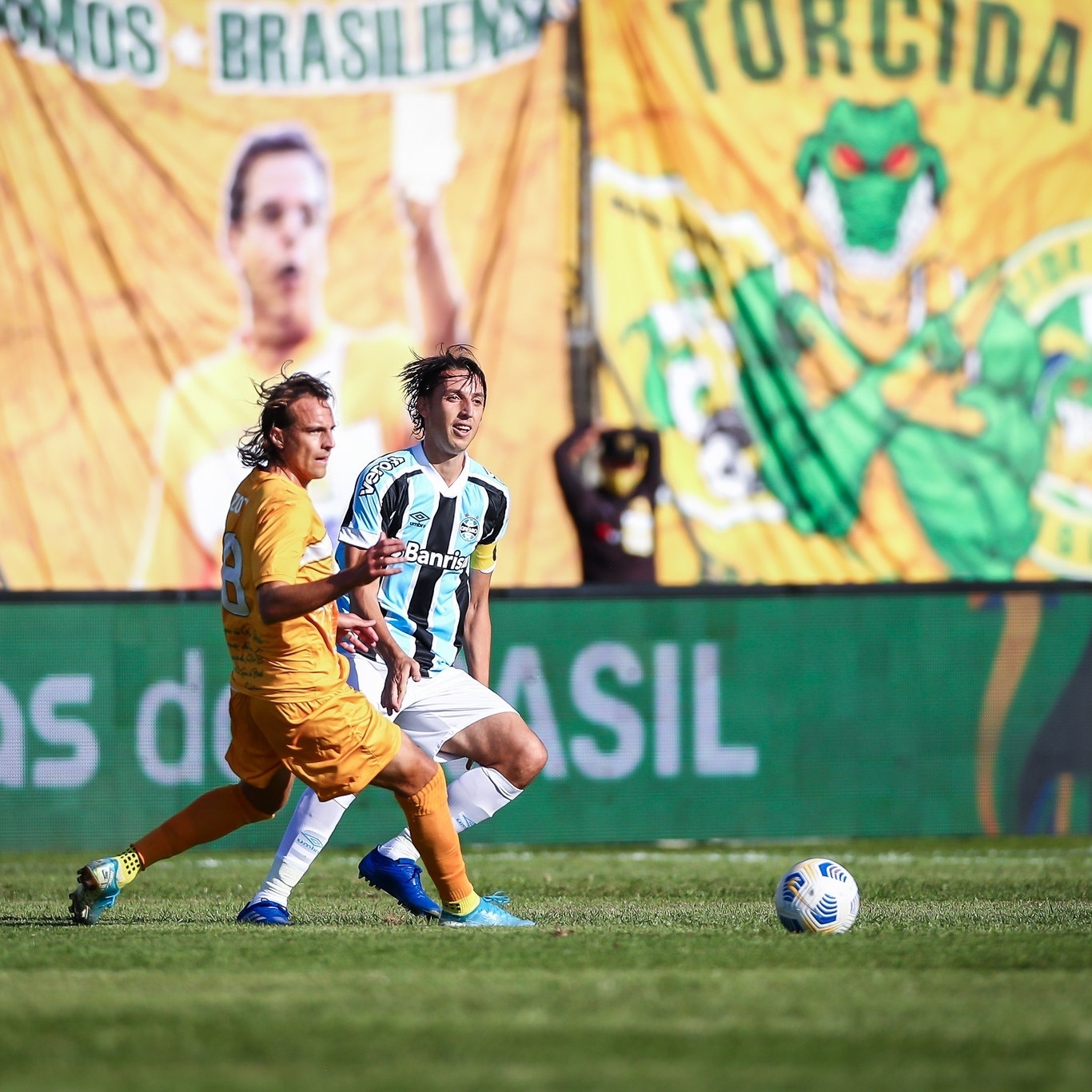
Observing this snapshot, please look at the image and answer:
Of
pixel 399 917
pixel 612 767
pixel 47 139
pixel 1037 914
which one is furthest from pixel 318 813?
pixel 47 139

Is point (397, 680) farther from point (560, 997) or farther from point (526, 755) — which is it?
point (560, 997)

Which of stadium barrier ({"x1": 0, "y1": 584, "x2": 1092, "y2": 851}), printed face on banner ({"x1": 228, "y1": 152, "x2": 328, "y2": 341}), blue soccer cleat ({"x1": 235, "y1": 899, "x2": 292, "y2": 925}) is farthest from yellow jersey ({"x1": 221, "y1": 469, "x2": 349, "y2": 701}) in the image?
printed face on banner ({"x1": 228, "y1": 152, "x2": 328, "y2": 341})

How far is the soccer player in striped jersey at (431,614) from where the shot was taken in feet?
22.0

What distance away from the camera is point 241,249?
15.2 metres

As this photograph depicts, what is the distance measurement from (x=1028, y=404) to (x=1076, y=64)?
9.96 feet

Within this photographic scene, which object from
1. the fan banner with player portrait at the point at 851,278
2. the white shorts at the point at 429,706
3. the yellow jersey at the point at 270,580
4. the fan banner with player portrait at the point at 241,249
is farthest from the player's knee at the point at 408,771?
the fan banner with player portrait at the point at 851,278

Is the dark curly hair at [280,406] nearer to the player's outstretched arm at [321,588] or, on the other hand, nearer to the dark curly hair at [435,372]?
the player's outstretched arm at [321,588]

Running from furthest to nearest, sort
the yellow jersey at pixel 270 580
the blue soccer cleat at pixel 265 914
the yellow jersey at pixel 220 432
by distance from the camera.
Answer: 1. the yellow jersey at pixel 220 432
2. the blue soccer cleat at pixel 265 914
3. the yellow jersey at pixel 270 580

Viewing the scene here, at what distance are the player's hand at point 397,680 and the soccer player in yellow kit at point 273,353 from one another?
7.71 m

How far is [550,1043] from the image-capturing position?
411 cm

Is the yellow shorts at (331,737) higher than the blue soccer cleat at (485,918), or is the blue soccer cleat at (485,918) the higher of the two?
the yellow shorts at (331,737)

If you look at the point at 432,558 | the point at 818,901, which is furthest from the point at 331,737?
the point at 818,901

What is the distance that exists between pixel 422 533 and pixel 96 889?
65.7 inches

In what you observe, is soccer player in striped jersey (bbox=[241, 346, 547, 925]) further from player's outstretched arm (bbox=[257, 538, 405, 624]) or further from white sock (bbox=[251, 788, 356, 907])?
player's outstretched arm (bbox=[257, 538, 405, 624])
